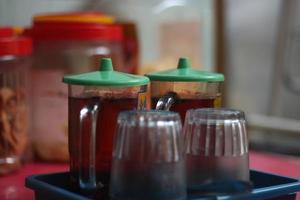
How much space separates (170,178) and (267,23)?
1.09 metres

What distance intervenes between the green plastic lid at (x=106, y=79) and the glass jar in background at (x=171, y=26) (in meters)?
0.67

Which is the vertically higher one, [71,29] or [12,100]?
[71,29]

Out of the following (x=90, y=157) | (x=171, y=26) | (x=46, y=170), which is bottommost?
(x=46, y=170)

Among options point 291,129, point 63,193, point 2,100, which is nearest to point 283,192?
point 63,193

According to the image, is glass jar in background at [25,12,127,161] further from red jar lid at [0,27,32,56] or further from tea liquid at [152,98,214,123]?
tea liquid at [152,98,214,123]

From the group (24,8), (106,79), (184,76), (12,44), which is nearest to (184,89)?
(184,76)

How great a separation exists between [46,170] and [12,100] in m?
0.12

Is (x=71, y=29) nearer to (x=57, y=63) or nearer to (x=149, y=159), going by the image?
(x=57, y=63)

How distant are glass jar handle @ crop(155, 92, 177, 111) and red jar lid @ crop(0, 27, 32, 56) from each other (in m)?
0.33

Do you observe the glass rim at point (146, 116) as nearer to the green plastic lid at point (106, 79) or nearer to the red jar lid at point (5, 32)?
the green plastic lid at point (106, 79)

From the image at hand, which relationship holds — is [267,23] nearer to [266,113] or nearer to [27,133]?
[266,113]

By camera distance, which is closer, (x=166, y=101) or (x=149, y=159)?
(x=149, y=159)

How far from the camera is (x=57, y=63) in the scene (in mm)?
994

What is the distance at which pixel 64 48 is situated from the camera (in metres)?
0.99
